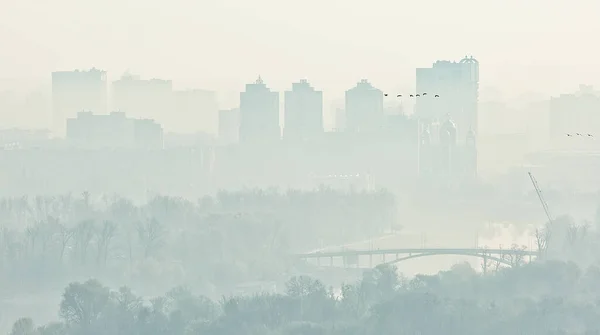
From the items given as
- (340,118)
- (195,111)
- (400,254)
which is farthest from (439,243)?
(195,111)

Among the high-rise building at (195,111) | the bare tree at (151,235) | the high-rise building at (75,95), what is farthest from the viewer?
the high-rise building at (195,111)

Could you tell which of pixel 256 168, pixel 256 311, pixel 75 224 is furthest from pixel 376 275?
pixel 256 168

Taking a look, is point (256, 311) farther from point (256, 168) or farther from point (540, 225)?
point (256, 168)

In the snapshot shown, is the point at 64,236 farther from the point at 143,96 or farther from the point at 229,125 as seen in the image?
the point at 143,96

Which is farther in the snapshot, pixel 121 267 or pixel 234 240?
pixel 234 240

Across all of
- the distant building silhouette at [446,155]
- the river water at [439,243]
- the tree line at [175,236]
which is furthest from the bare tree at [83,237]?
the distant building silhouette at [446,155]

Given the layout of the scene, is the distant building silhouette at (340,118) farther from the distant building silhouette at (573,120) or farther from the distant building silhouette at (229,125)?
the distant building silhouette at (573,120)
